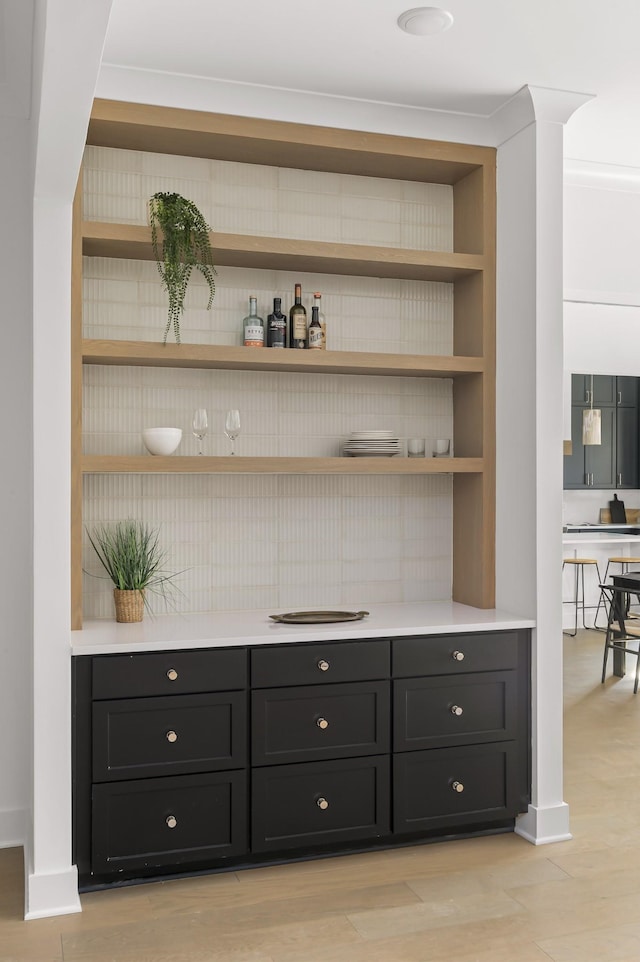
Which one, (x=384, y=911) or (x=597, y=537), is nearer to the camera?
(x=384, y=911)

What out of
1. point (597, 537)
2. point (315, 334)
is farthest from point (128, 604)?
point (597, 537)

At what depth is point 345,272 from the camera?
3734 mm

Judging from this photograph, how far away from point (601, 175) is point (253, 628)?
2742mm

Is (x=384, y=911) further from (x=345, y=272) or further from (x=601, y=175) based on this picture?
(x=601, y=175)

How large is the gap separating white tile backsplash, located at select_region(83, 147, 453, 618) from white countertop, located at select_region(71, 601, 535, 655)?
204mm

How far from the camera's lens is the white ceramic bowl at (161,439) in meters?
3.32

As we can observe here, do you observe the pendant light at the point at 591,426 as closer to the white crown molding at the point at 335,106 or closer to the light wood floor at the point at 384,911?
the white crown molding at the point at 335,106

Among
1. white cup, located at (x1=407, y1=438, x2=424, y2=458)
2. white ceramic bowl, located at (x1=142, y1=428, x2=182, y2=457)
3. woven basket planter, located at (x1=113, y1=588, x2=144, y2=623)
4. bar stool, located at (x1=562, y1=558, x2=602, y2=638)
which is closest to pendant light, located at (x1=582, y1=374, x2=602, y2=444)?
bar stool, located at (x1=562, y1=558, x2=602, y2=638)

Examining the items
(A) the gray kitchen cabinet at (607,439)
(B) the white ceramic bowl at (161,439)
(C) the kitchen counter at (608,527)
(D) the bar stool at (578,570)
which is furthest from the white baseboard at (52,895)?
(A) the gray kitchen cabinet at (607,439)

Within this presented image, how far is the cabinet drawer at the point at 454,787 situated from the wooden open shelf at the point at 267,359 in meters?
1.48

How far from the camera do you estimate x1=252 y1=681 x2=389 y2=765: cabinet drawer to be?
3.12 m

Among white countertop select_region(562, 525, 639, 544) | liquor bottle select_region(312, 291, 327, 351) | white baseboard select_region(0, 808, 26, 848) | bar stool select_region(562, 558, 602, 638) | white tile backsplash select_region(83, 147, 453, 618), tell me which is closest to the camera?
white baseboard select_region(0, 808, 26, 848)

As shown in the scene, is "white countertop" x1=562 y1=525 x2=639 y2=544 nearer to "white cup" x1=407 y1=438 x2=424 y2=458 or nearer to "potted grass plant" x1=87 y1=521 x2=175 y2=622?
"white cup" x1=407 y1=438 x2=424 y2=458

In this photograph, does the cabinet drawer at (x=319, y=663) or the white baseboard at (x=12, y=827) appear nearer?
the cabinet drawer at (x=319, y=663)
